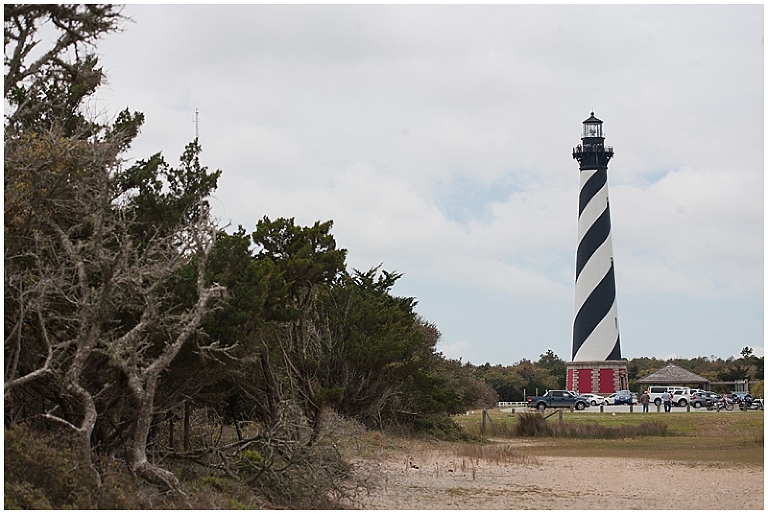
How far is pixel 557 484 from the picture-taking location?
19.8m

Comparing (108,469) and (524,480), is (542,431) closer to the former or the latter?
(524,480)

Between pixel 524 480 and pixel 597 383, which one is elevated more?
pixel 597 383

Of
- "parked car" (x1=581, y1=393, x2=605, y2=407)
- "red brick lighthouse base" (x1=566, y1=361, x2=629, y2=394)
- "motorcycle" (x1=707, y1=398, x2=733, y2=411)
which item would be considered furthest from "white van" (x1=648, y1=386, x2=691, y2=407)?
"parked car" (x1=581, y1=393, x2=605, y2=407)

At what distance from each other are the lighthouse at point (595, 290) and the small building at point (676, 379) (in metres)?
14.7

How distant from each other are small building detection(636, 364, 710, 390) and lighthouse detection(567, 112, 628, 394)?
14740 mm

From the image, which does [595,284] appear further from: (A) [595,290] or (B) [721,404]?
(B) [721,404]

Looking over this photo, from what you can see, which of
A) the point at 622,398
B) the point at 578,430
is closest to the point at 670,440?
the point at 578,430

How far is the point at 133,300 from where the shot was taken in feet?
45.4

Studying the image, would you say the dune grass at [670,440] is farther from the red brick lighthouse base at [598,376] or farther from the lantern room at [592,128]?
the lantern room at [592,128]

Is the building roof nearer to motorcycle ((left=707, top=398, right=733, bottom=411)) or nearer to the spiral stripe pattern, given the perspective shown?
motorcycle ((left=707, top=398, right=733, bottom=411))

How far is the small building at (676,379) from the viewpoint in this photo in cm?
7275

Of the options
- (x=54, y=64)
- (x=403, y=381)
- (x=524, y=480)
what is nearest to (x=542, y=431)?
(x=403, y=381)

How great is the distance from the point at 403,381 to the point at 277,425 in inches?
692

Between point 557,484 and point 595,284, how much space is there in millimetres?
38398
